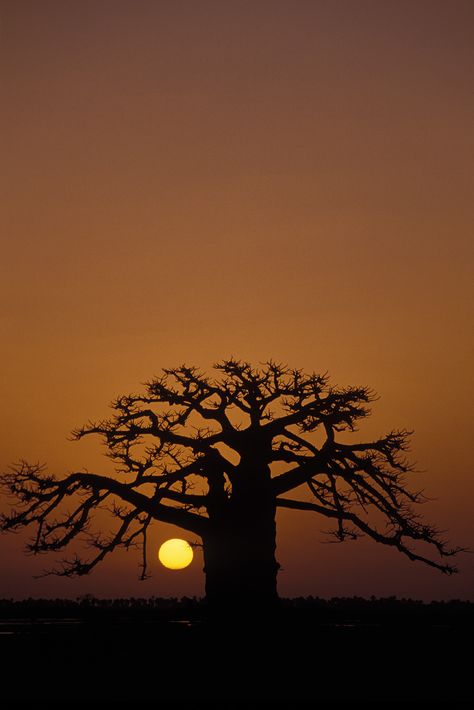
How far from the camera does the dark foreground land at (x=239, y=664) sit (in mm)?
13872

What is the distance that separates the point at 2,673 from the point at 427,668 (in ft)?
21.5

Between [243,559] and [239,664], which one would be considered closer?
[239,664]

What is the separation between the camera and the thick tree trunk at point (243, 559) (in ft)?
108

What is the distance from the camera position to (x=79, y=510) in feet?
111

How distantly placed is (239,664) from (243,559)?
15.9 metres

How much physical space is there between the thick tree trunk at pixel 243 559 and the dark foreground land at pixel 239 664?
5.52 m

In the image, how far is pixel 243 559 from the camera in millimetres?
33125

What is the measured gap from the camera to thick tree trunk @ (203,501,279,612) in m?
33.1

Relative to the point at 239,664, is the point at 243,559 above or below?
above

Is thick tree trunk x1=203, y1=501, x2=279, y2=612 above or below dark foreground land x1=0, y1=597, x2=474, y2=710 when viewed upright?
above

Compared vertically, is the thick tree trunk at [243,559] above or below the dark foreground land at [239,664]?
above

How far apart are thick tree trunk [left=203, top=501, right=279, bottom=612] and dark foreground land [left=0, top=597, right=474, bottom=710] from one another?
18.1 feet

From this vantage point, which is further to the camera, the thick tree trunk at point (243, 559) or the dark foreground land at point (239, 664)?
the thick tree trunk at point (243, 559)

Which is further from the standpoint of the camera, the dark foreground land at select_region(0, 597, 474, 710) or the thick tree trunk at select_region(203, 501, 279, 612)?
the thick tree trunk at select_region(203, 501, 279, 612)
